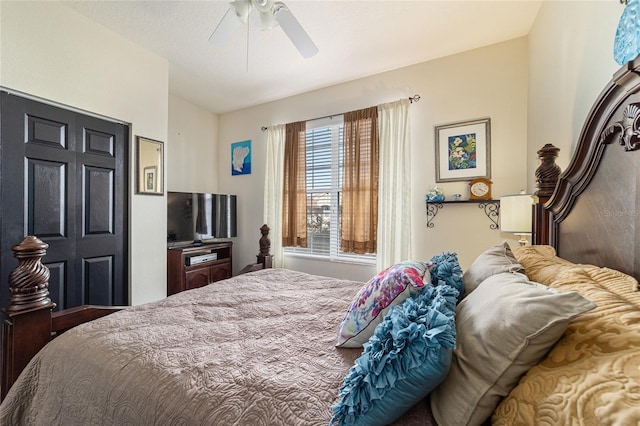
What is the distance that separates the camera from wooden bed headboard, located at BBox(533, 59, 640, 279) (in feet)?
2.93

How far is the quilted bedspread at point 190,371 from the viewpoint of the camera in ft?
2.46

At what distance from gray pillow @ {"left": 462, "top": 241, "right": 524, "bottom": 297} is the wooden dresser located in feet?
9.79

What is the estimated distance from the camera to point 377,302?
1012 mm

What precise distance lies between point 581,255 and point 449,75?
7.46 ft

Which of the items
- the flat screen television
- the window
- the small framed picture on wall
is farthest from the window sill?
the small framed picture on wall

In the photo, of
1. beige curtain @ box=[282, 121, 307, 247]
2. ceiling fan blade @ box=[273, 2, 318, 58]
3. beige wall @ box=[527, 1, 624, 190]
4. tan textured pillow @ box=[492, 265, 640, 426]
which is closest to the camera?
tan textured pillow @ box=[492, 265, 640, 426]

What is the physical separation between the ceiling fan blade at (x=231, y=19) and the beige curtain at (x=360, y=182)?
1642 mm

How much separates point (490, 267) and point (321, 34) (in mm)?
2390

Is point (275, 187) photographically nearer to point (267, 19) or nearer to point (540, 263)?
point (267, 19)

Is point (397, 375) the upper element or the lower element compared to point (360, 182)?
lower

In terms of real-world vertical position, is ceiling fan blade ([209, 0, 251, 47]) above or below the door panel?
above

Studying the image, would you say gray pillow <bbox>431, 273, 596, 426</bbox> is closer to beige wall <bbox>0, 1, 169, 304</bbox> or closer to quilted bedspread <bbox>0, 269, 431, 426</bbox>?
quilted bedspread <bbox>0, 269, 431, 426</bbox>

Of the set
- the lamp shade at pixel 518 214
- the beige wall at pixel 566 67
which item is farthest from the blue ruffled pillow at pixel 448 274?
the beige wall at pixel 566 67

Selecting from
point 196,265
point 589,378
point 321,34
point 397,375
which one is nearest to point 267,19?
point 321,34
